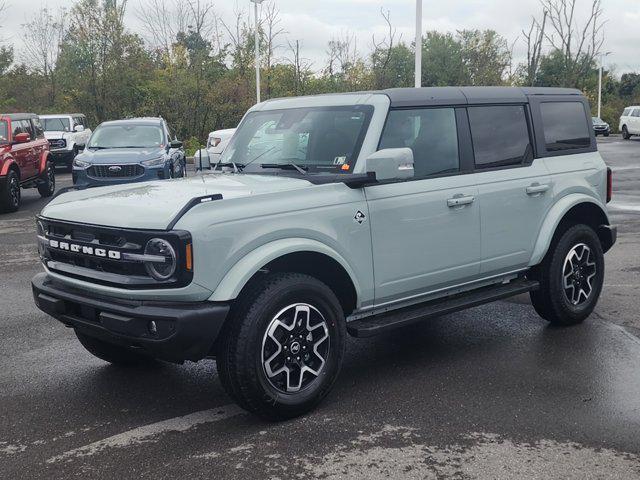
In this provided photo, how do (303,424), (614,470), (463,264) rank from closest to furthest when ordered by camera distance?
1. (614,470)
2. (303,424)
3. (463,264)

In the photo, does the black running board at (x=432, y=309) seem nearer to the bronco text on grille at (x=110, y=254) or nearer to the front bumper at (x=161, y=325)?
the front bumper at (x=161, y=325)

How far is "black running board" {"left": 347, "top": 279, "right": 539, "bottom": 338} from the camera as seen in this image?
466cm

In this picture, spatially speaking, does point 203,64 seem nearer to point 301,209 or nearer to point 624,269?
point 624,269

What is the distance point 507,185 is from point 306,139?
1562 mm

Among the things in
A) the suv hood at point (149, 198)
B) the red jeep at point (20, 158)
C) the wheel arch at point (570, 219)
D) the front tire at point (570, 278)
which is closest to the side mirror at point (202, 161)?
the suv hood at point (149, 198)

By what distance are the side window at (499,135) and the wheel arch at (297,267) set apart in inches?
59.3

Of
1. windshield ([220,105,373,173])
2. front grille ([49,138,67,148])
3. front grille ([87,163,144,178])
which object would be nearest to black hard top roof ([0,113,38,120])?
front grille ([87,163,144,178])

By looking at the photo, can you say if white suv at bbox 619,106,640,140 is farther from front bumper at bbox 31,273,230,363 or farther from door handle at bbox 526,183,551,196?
front bumper at bbox 31,273,230,363

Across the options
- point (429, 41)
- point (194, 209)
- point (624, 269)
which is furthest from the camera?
point (429, 41)

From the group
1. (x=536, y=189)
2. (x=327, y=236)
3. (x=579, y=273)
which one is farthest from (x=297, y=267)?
(x=579, y=273)

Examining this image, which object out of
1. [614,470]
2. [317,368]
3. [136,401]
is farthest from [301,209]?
[614,470]

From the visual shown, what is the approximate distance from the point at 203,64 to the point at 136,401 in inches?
1145

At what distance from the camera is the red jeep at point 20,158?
48.1ft

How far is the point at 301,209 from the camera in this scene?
4.37 metres
